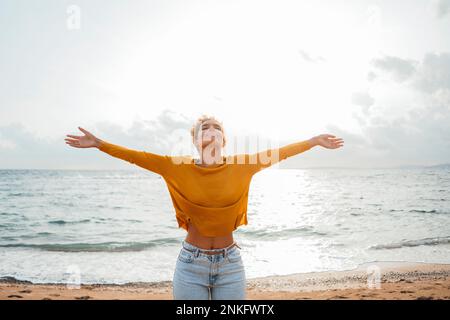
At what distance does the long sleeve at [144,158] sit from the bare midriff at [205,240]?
0.51m

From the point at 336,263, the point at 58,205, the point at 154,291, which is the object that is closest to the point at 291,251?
the point at 336,263

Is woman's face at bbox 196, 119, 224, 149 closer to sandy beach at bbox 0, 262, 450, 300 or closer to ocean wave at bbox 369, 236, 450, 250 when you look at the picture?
sandy beach at bbox 0, 262, 450, 300

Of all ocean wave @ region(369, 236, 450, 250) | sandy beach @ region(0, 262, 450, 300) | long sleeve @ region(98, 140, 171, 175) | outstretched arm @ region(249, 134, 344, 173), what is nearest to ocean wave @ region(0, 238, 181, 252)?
sandy beach @ region(0, 262, 450, 300)

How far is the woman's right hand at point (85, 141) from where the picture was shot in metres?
3.17

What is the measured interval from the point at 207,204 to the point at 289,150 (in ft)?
2.99

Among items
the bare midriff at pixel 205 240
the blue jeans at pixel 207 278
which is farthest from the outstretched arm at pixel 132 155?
the blue jeans at pixel 207 278

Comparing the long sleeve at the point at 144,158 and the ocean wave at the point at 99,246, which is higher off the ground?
the long sleeve at the point at 144,158

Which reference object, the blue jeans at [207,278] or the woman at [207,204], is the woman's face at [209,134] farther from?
the blue jeans at [207,278]

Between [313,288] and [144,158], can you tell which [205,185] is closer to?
[144,158]

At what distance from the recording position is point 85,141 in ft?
10.5

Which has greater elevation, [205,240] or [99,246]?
[205,240]

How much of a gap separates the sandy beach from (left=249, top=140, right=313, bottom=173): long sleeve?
563 cm

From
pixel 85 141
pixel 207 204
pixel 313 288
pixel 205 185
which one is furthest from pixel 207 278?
pixel 313 288
